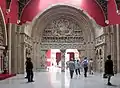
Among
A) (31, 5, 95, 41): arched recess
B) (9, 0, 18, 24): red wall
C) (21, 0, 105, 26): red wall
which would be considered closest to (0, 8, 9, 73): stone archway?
(9, 0, 18, 24): red wall

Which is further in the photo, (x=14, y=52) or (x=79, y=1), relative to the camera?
(x=79, y=1)

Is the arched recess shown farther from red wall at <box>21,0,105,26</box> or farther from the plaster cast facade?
red wall at <box>21,0,105,26</box>

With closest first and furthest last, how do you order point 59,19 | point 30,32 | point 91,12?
point 91,12 → point 30,32 → point 59,19

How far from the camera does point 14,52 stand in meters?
25.6

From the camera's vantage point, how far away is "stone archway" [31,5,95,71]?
3266 centimetres

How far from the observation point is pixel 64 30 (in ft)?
112

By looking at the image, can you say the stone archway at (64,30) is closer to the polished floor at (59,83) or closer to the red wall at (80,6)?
the red wall at (80,6)

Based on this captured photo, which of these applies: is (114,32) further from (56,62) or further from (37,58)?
(56,62)

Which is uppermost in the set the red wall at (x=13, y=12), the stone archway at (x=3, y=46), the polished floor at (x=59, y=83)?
the red wall at (x=13, y=12)

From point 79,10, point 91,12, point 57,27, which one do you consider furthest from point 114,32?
point 57,27

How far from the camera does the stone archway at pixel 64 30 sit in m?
32.7

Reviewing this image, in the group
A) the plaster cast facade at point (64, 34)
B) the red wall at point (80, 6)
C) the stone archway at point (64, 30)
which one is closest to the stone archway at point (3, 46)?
the plaster cast facade at point (64, 34)

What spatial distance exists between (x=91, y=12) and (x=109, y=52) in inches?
204

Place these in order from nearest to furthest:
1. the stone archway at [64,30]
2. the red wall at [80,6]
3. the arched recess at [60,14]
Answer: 1. the red wall at [80,6]
2. the arched recess at [60,14]
3. the stone archway at [64,30]
